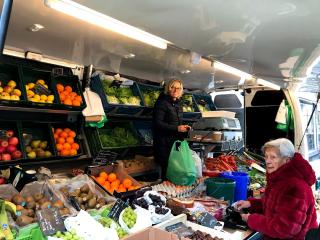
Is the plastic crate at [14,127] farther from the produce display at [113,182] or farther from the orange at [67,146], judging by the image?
the produce display at [113,182]

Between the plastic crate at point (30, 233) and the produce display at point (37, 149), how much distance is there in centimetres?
140

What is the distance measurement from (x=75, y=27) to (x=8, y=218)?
1.57 meters

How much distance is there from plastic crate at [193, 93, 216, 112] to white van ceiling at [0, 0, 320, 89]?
1581 millimetres

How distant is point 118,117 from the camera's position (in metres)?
4.15

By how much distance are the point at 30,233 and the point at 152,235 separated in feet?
2.50

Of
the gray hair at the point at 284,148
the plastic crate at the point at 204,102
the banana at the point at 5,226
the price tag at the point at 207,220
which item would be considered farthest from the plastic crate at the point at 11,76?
the plastic crate at the point at 204,102

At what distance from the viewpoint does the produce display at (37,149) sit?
315 centimetres

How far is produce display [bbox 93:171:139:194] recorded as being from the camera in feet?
9.79

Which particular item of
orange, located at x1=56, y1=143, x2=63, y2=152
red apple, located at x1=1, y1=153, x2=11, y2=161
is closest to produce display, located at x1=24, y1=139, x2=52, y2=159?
orange, located at x1=56, y1=143, x2=63, y2=152

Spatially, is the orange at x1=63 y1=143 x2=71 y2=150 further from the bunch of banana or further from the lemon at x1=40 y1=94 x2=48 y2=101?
the bunch of banana

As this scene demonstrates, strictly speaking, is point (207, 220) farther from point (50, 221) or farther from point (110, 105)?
point (110, 105)

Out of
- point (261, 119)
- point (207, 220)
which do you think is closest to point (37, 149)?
point (207, 220)

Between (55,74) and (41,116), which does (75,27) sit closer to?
(55,74)

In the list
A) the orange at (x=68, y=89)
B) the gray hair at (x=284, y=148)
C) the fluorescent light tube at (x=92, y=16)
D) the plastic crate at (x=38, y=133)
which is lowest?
the plastic crate at (x=38, y=133)
